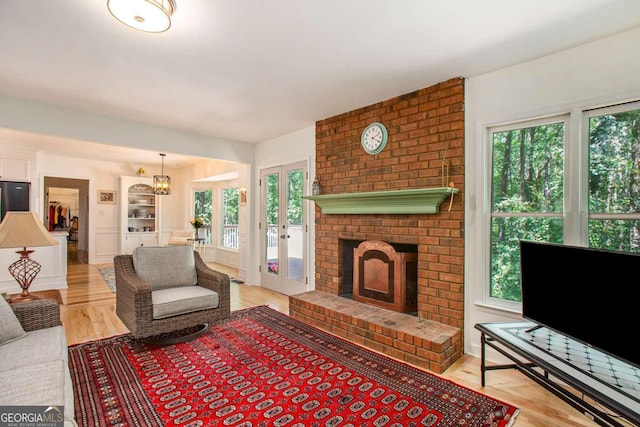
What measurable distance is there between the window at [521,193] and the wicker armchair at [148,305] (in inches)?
101

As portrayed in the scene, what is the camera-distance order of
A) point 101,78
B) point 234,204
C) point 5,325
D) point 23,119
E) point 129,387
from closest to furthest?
point 5,325 < point 129,387 < point 101,78 < point 23,119 < point 234,204

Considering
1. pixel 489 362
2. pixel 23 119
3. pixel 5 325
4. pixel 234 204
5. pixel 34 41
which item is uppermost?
pixel 34 41

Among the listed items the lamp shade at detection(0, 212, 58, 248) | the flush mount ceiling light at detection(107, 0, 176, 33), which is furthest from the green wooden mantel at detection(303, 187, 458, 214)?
the lamp shade at detection(0, 212, 58, 248)

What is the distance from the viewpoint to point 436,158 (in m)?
2.98

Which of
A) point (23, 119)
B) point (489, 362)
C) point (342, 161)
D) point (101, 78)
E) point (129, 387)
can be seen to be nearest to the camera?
point (129, 387)

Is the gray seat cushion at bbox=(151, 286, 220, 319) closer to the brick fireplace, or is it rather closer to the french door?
the brick fireplace

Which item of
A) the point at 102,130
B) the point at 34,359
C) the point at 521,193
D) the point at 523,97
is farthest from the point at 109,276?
the point at 523,97

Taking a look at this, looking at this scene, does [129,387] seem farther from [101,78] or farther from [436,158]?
[436,158]

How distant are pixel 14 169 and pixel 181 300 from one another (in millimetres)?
5002

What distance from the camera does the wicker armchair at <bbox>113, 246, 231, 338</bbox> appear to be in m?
2.70

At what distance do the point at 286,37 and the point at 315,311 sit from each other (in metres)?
Answer: 2.65

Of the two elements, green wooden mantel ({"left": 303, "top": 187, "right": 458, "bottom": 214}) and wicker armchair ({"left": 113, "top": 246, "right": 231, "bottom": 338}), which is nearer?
wicker armchair ({"left": 113, "top": 246, "right": 231, "bottom": 338})

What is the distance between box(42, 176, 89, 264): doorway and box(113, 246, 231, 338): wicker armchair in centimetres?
673

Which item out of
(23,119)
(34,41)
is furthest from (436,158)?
(23,119)
